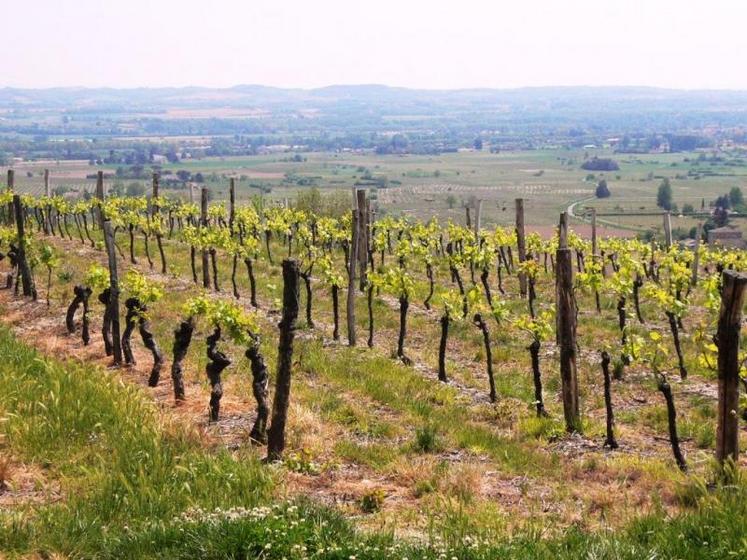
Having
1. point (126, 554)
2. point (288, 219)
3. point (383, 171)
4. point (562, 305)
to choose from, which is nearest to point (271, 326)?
point (562, 305)

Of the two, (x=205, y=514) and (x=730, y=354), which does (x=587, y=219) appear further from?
(x=205, y=514)

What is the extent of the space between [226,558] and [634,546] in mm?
3364

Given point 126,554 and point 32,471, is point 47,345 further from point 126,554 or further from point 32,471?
point 126,554

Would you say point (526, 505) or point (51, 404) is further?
point (51, 404)

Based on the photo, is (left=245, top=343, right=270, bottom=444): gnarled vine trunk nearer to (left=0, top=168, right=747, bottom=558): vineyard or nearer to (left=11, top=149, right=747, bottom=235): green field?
(left=0, top=168, right=747, bottom=558): vineyard

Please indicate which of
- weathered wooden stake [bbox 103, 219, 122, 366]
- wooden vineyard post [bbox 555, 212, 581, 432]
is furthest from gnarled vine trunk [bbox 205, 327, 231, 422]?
wooden vineyard post [bbox 555, 212, 581, 432]

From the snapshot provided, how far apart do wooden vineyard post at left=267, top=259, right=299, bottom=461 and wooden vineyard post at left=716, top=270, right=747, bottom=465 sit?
4764 millimetres

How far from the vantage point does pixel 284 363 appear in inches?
365

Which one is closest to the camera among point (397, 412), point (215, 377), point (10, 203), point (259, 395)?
point (259, 395)

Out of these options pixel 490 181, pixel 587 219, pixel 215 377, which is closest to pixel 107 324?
pixel 215 377

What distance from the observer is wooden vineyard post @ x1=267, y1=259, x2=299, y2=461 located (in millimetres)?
9188

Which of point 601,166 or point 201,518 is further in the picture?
point 601,166

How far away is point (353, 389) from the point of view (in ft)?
45.2

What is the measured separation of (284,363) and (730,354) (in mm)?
4976
